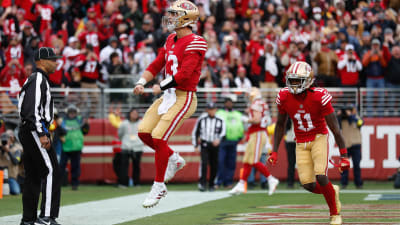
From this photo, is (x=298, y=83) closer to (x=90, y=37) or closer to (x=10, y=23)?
(x=90, y=37)

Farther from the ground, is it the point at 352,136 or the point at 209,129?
the point at 209,129

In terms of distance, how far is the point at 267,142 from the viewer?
1794cm

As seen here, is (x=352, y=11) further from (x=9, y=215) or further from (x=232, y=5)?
(x=9, y=215)

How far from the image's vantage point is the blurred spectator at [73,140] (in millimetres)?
18781

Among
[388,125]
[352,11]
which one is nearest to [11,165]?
[388,125]

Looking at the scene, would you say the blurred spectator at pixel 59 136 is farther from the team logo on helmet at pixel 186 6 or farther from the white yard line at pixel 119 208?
the team logo on helmet at pixel 186 6

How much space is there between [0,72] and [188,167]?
17.5ft

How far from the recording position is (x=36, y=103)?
9133mm

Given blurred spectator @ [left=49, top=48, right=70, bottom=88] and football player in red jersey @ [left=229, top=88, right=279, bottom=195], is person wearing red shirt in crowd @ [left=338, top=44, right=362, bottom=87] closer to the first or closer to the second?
football player in red jersey @ [left=229, top=88, right=279, bottom=195]

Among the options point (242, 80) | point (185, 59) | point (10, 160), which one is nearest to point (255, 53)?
point (242, 80)

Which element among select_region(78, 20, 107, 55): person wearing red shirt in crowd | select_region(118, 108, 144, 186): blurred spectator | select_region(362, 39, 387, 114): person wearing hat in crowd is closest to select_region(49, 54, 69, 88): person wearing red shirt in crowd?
select_region(78, 20, 107, 55): person wearing red shirt in crowd

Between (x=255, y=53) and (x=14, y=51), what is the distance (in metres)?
6.29

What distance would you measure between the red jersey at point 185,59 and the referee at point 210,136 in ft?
26.9

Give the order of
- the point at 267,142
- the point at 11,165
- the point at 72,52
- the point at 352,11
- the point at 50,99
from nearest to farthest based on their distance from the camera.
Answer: the point at 50,99 < the point at 11,165 < the point at 267,142 < the point at 72,52 < the point at 352,11
